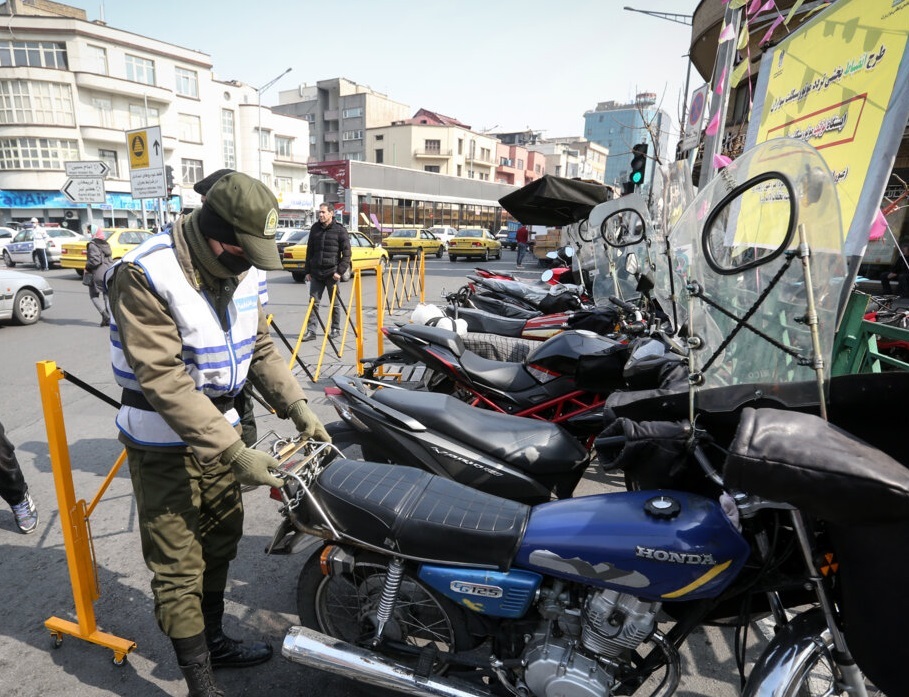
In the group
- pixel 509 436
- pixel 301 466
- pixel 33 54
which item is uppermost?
pixel 33 54

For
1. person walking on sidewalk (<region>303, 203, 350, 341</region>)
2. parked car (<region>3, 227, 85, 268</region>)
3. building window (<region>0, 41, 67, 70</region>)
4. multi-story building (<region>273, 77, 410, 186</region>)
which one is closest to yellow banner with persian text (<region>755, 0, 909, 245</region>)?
person walking on sidewalk (<region>303, 203, 350, 341</region>)

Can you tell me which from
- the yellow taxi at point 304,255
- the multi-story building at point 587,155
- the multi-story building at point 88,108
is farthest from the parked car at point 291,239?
the multi-story building at point 587,155

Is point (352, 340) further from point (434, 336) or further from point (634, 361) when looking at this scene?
point (634, 361)

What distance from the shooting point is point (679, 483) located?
1831 millimetres

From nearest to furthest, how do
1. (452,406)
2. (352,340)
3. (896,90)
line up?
(896,90), (452,406), (352,340)

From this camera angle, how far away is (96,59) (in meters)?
37.1

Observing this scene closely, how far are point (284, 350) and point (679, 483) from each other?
6610 millimetres

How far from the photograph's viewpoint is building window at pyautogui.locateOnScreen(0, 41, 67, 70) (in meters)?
35.6

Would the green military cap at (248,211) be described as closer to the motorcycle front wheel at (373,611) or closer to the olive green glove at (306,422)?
the olive green glove at (306,422)

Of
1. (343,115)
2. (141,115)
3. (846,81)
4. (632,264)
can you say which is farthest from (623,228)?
(343,115)

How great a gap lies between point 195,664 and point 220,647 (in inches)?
14.2

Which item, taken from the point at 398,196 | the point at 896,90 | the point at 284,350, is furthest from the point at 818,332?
the point at 398,196

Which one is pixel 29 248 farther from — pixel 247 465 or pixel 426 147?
pixel 426 147

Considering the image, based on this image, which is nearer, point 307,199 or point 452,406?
point 452,406
